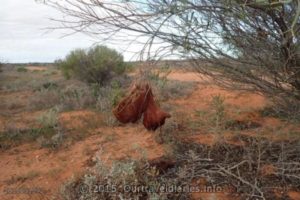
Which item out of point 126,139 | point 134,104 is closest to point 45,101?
point 126,139

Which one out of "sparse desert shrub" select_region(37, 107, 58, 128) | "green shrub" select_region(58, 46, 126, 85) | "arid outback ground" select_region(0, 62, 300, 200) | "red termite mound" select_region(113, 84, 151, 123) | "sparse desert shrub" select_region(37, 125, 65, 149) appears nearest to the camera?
"red termite mound" select_region(113, 84, 151, 123)

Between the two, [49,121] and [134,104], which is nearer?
[134,104]

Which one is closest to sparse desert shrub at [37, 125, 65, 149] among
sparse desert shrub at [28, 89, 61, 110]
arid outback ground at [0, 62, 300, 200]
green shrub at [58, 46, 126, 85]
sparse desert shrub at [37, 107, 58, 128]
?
arid outback ground at [0, 62, 300, 200]

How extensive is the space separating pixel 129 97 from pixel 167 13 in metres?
1.12

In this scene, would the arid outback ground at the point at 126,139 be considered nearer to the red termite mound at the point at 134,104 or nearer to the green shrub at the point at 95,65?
the red termite mound at the point at 134,104

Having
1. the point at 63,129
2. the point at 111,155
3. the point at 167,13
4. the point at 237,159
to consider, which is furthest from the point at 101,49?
the point at 167,13

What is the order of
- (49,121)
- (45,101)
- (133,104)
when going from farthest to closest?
(45,101) → (49,121) → (133,104)

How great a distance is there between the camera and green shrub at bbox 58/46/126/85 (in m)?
15.0

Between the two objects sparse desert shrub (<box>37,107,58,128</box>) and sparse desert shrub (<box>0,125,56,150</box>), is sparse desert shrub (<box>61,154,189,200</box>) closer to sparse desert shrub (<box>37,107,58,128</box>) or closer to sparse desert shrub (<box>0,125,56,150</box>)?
sparse desert shrub (<box>0,125,56,150</box>)

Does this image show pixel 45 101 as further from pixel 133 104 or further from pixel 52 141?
pixel 133 104

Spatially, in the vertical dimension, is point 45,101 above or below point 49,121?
above

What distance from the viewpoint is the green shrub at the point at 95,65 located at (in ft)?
49.1

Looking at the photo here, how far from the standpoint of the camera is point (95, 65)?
14.8 meters

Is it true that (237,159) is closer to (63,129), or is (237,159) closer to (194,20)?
(194,20)
